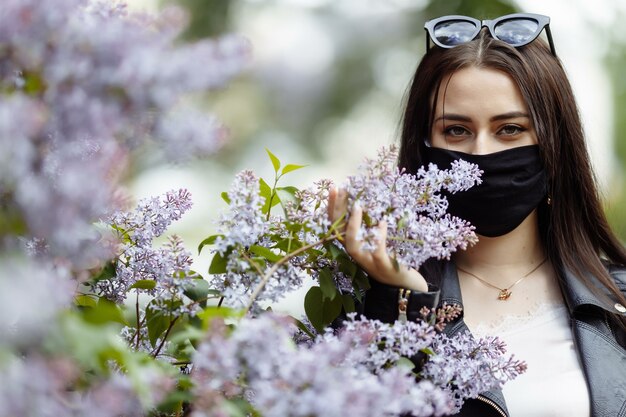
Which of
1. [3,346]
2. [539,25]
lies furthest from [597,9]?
[3,346]

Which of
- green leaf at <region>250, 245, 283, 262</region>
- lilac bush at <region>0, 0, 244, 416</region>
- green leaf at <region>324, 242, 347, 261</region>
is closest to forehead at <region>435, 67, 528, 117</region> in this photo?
green leaf at <region>324, 242, 347, 261</region>

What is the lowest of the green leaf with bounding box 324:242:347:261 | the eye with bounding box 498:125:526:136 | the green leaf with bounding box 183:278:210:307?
the green leaf with bounding box 183:278:210:307

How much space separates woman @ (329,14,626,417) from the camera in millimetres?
2109

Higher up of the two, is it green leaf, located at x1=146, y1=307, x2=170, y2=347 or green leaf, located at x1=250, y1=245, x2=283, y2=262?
green leaf, located at x1=250, y1=245, x2=283, y2=262

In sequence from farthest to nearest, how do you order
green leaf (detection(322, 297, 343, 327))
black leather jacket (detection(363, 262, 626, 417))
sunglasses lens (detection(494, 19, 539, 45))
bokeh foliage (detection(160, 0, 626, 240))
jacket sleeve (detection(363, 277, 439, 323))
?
bokeh foliage (detection(160, 0, 626, 240)), sunglasses lens (detection(494, 19, 539, 45)), black leather jacket (detection(363, 262, 626, 417)), jacket sleeve (detection(363, 277, 439, 323)), green leaf (detection(322, 297, 343, 327))

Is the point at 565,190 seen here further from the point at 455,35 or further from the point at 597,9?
the point at 597,9

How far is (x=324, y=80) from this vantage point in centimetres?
950

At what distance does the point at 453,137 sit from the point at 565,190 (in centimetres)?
43

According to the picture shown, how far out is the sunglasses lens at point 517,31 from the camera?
2.29m

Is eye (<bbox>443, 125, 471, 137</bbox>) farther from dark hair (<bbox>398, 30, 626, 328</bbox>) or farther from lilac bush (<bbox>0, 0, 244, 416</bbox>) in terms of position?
lilac bush (<bbox>0, 0, 244, 416</bbox>)

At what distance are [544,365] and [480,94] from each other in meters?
0.72

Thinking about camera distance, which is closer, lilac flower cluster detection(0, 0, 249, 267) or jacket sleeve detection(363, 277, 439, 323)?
lilac flower cluster detection(0, 0, 249, 267)

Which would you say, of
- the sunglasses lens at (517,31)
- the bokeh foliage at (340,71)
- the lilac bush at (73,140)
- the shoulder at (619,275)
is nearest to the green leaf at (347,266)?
the lilac bush at (73,140)

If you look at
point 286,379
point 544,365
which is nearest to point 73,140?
point 286,379
